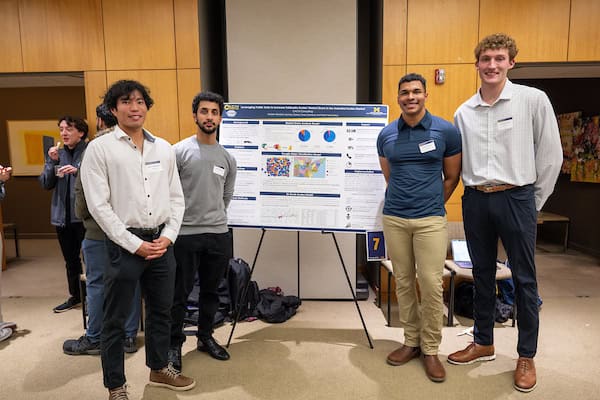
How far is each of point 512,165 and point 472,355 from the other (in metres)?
1.27

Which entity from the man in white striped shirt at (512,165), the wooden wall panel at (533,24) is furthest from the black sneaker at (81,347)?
the wooden wall panel at (533,24)

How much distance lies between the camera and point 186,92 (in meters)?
3.75

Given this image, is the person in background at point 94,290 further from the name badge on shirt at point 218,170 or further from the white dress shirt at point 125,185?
the name badge on shirt at point 218,170

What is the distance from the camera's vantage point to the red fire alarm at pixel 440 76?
357cm

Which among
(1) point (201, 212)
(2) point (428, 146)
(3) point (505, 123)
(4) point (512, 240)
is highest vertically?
(3) point (505, 123)

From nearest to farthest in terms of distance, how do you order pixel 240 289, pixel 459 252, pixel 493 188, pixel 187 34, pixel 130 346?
pixel 493 188 < pixel 130 346 < pixel 240 289 < pixel 459 252 < pixel 187 34

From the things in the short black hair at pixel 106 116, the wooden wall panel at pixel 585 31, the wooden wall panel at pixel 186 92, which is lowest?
the short black hair at pixel 106 116

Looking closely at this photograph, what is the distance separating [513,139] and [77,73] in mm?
3935

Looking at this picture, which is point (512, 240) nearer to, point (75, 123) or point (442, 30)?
point (442, 30)

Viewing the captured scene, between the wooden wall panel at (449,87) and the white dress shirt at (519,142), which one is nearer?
the white dress shirt at (519,142)

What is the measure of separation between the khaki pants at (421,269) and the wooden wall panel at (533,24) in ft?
7.45

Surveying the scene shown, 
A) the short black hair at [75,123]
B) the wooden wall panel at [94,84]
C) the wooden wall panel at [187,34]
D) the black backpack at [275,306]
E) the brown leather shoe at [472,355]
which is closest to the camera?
the brown leather shoe at [472,355]

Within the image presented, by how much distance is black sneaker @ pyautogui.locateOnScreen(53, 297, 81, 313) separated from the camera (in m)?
3.50

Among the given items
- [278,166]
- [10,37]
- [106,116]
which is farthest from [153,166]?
[10,37]
